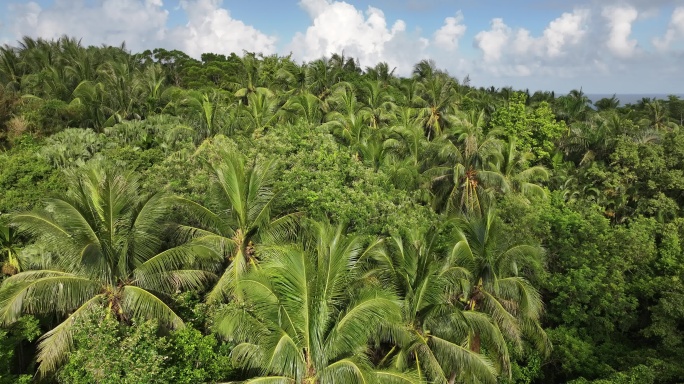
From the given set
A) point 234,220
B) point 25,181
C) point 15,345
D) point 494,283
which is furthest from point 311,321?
point 25,181

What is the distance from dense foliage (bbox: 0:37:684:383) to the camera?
914cm

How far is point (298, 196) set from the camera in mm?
14469

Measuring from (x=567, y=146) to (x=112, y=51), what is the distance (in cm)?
5312

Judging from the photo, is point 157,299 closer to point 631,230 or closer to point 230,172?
point 230,172

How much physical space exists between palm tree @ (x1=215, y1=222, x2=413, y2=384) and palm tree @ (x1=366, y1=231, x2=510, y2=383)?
71.5 inches

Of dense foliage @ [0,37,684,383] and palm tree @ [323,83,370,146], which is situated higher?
palm tree @ [323,83,370,146]

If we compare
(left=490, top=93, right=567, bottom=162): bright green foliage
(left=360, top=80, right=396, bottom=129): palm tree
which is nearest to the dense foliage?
(left=490, top=93, right=567, bottom=162): bright green foliage

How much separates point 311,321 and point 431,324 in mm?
4092

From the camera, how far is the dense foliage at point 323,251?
9141mm

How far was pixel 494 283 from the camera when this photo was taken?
12430mm

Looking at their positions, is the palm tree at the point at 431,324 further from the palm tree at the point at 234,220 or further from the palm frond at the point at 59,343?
the palm frond at the point at 59,343

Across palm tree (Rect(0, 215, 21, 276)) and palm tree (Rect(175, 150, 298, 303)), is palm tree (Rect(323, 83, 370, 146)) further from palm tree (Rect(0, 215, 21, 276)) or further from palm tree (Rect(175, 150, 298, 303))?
palm tree (Rect(0, 215, 21, 276))

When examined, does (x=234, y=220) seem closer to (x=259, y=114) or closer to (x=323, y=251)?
(x=323, y=251)

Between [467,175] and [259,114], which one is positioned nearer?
[467,175]
